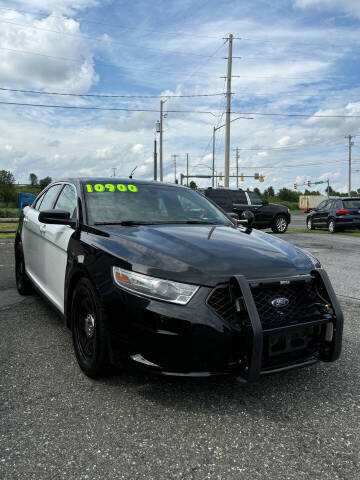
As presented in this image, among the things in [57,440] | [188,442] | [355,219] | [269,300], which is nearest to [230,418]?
[188,442]

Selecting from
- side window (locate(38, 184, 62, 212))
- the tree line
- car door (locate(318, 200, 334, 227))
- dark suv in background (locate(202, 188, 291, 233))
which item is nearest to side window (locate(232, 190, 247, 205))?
dark suv in background (locate(202, 188, 291, 233))

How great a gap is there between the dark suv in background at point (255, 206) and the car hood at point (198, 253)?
12828 mm

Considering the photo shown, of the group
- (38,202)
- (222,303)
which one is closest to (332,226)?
(38,202)

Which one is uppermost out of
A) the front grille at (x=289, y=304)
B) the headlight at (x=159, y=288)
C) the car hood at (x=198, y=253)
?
the car hood at (x=198, y=253)

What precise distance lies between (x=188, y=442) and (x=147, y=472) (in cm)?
33

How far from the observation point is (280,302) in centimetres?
260

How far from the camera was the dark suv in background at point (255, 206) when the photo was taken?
16.6m

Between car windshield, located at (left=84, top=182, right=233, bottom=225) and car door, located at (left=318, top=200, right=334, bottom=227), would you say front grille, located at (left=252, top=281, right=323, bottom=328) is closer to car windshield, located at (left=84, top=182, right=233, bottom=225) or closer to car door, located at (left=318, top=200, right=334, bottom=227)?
car windshield, located at (left=84, top=182, right=233, bottom=225)

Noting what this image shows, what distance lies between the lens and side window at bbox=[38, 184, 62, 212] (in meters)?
4.74

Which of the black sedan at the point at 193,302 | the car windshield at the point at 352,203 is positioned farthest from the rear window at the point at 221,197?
the black sedan at the point at 193,302

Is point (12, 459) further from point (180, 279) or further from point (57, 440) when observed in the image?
point (180, 279)

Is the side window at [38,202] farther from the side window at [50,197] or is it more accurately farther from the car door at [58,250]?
the car door at [58,250]

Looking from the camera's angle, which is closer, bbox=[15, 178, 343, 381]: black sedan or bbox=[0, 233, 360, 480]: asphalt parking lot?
bbox=[0, 233, 360, 480]: asphalt parking lot

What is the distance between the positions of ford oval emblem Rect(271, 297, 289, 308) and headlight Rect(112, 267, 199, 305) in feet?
1.61
